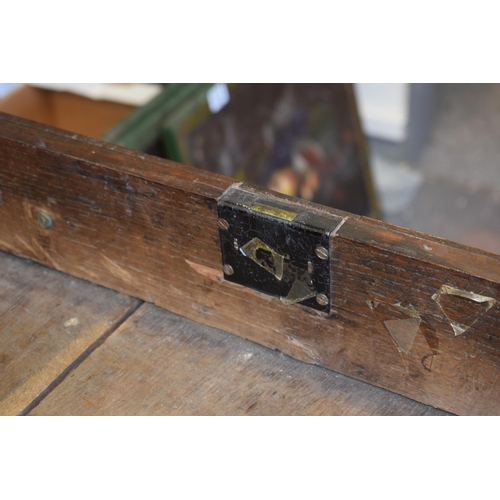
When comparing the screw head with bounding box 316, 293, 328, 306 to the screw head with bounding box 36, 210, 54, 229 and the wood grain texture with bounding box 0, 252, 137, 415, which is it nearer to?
the wood grain texture with bounding box 0, 252, 137, 415

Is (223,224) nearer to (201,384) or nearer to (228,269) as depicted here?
(228,269)

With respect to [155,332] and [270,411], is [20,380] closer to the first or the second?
[155,332]

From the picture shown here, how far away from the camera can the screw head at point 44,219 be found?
1.34 meters

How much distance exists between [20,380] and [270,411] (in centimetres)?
39

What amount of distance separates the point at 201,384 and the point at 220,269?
0.59ft

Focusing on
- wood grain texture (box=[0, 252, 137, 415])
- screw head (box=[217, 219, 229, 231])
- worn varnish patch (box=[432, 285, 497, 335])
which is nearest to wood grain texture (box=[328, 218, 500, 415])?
worn varnish patch (box=[432, 285, 497, 335])

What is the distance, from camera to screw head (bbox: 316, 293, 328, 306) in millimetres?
1135

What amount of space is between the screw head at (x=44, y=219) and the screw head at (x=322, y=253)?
0.50 m

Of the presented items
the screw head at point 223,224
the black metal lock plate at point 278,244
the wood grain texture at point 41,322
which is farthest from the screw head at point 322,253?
the wood grain texture at point 41,322

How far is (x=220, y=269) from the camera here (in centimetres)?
121

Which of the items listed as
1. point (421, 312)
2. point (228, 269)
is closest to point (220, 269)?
point (228, 269)

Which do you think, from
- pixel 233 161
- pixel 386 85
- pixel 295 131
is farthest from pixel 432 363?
pixel 386 85

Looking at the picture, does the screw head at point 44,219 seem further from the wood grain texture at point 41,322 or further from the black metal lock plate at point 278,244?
the black metal lock plate at point 278,244

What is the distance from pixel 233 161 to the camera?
2537 mm
